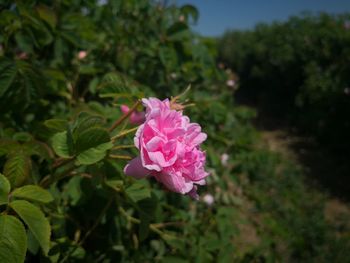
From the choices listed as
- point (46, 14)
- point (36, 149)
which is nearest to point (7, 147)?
point (36, 149)

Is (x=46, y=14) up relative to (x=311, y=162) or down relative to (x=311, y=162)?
up

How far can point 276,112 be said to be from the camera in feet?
28.0

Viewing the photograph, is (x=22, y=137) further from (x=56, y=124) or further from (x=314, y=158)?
(x=314, y=158)

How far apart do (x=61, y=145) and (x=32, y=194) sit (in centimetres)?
12

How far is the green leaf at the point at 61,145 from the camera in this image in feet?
2.47

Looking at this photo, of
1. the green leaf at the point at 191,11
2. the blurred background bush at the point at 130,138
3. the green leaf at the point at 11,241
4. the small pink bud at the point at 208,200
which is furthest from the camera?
the small pink bud at the point at 208,200

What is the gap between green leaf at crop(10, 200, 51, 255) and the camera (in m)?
0.67

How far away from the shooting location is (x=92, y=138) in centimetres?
72

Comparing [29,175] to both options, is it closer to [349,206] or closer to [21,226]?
[21,226]

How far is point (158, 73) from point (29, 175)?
1.12 metres

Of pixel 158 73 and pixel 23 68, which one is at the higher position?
pixel 23 68

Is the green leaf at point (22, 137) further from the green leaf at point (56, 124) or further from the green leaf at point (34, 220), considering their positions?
the green leaf at point (34, 220)

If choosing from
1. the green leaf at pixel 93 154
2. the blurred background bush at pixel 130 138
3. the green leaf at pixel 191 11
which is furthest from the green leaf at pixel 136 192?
the green leaf at pixel 191 11

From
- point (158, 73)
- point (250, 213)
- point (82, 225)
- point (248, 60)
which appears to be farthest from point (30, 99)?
point (248, 60)
